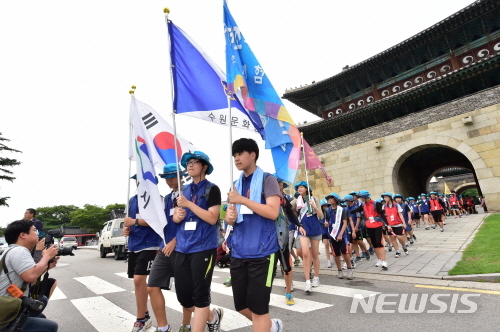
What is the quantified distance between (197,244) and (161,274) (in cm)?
88

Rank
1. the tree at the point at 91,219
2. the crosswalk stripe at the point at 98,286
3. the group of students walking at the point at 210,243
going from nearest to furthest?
the group of students walking at the point at 210,243, the crosswalk stripe at the point at 98,286, the tree at the point at 91,219

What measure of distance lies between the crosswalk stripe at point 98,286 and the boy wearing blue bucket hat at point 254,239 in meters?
4.99

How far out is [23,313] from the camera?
234 centimetres

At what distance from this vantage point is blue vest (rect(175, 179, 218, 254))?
110 inches

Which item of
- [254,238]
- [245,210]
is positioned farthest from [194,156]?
[254,238]

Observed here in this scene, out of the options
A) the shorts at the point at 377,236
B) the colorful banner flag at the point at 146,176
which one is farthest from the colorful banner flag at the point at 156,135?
the shorts at the point at 377,236

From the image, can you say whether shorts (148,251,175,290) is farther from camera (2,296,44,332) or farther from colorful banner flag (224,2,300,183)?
colorful banner flag (224,2,300,183)

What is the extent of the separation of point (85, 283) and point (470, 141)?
2007 centimetres

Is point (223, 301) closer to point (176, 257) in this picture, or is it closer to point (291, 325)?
point (291, 325)

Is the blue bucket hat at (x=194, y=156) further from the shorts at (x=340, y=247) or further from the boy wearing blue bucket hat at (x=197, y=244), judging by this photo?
the shorts at (x=340, y=247)

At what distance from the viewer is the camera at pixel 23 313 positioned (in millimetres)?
2277

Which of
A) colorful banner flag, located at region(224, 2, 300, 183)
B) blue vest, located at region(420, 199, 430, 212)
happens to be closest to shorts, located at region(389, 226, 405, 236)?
colorful banner flag, located at region(224, 2, 300, 183)

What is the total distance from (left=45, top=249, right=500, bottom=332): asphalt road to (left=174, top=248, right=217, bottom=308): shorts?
1.11 m

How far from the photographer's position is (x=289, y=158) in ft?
12.1
